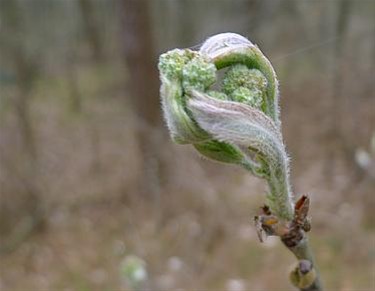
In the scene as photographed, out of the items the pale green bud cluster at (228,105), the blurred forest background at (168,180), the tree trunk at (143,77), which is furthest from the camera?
the tree trunk at (143,77)

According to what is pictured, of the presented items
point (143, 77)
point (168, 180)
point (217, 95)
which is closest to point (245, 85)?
point (217, 95)

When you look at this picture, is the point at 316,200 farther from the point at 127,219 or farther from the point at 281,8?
the point at 281,8

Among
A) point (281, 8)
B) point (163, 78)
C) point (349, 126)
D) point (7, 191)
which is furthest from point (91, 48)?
point (163, 78)

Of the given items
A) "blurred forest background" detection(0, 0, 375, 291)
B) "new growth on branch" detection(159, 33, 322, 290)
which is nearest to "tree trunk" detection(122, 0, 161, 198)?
"blurred forest background" detection(0, 0, 375, 291)

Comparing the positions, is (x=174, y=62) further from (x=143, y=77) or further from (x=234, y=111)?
(x=143, y=77)

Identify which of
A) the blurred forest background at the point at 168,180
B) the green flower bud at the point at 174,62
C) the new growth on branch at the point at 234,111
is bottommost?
the blurred forest background at the point at 168,180

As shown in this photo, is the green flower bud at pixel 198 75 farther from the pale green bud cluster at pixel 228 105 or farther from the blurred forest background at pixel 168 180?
the blurred forest background at pixel 168 180

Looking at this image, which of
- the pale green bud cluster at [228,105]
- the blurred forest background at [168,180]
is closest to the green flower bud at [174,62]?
the pale green bud cluster at [228,105]

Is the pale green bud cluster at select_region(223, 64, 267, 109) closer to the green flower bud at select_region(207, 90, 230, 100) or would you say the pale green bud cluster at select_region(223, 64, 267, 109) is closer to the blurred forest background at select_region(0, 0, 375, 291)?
the green flower bud at select_region(207, 90, 230, 100)
